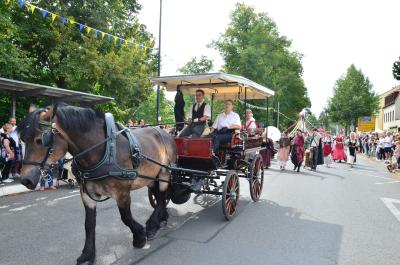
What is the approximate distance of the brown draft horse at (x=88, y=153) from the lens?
3570 millimetres

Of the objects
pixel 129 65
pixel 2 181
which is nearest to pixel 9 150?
pixel 2 181

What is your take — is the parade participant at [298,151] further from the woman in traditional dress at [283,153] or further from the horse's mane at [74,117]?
the horse's mane at [74,117]

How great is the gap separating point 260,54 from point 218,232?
30488 mm

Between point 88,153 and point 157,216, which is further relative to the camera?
point 157,216

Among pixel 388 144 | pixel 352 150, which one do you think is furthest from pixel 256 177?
pixel 388 144

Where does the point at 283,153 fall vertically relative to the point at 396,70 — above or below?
below

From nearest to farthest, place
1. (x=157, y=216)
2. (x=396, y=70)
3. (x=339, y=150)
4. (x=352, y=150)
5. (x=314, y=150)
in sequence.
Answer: (x=157, y=216) < (x=314, y=150) < (x=352, y=150) < (x=339, y=150) < (x=396, y=70)

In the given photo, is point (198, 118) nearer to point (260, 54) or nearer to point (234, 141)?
point (234, 141)

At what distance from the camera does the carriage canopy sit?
6398 millimetres

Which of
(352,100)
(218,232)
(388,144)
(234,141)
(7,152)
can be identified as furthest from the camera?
(352,100)

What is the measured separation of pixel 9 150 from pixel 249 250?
7.52 meters

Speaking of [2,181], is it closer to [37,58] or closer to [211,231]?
[211,231]

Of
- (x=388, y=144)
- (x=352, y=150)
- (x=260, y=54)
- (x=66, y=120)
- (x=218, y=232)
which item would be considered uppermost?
(x=260, y=54)

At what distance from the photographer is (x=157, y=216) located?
529cm
